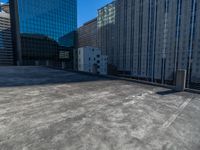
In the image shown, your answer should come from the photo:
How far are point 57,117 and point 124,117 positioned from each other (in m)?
1.48

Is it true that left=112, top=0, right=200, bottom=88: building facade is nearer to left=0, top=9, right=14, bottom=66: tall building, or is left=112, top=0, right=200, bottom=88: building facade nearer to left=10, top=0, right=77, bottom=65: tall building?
left=10, top=0, right=77, bottom=65: tall building

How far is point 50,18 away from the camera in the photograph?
112ft

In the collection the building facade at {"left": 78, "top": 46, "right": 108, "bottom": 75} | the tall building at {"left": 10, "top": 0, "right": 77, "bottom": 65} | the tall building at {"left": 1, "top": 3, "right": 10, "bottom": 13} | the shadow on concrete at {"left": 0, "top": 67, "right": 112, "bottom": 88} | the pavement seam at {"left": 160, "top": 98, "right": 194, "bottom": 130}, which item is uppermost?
the tall building at {"left": 1, "top": 3, "right": 10, "bottom": 13}

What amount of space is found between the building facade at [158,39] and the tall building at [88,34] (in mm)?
12975

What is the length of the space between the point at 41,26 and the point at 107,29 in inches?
805

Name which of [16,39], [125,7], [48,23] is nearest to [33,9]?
[48,23]

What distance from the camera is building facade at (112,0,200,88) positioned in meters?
21.5

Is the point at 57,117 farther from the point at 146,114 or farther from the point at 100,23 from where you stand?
the point at 100,23

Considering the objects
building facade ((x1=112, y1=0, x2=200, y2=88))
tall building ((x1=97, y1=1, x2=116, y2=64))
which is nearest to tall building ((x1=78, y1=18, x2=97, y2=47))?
tall building ((x1=97, y1=1, x2=116, y2=64))

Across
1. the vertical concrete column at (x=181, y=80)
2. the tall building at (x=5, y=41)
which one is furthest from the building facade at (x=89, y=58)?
the vertical concrete column at (x=181, y=80)

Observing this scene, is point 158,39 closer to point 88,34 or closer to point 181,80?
point 181,80

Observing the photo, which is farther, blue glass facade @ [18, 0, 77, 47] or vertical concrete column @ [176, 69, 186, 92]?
blue glass facade @ [18, 0, 77, 47]

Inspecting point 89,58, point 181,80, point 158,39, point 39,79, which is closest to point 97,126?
point 181,80

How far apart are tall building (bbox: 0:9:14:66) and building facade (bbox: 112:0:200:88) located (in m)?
29.1
